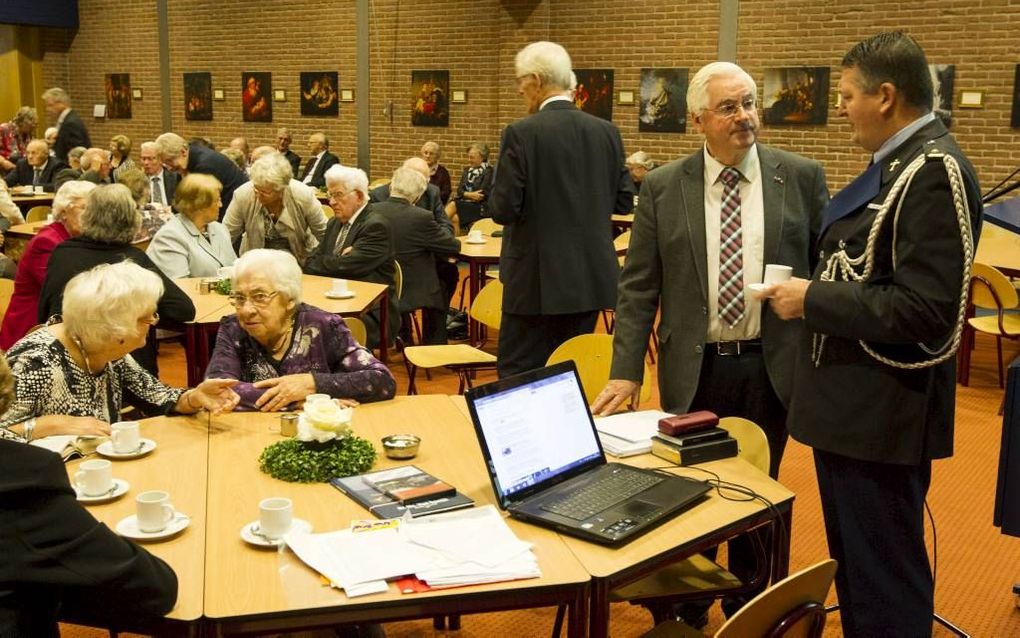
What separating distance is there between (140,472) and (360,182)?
11.6ft

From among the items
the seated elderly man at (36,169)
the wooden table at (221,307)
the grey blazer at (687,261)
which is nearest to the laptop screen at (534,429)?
the grey blazer at (687,261)

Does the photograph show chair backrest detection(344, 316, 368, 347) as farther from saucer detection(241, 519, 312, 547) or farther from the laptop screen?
saucer detection(241, 519, 312, 547)

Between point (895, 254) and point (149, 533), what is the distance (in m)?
1.77

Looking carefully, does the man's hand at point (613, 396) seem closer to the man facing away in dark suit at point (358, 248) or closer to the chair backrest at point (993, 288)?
the man facing away in dark suit at point (358, 248)

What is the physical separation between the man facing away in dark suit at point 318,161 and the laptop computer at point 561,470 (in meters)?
10.8

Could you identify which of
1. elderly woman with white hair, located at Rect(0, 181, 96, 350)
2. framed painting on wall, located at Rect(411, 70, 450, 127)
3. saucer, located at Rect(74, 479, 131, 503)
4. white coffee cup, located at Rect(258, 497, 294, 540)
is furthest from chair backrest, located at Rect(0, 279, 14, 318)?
framed painting on wall, located at Rect(411, 70, 450, 127)

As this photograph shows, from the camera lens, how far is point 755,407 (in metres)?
3.13

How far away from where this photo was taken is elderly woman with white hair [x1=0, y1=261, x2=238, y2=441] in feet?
9.84

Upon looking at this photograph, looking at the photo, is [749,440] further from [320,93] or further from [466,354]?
[320,93]

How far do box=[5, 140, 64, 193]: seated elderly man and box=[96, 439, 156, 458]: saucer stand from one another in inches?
366

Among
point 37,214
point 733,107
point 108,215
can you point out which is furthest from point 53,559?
point 37,214

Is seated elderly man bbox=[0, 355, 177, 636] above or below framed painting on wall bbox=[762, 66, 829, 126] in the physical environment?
below

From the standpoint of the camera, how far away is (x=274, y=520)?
2.17m

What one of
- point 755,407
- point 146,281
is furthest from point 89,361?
point 755,407
